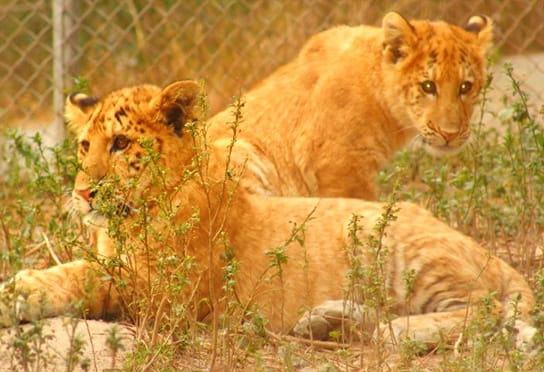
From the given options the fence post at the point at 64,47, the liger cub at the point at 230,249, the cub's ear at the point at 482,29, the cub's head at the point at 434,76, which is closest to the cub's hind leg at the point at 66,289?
the liger cub at the point at 230,249

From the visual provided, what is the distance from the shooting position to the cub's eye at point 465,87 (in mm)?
6856

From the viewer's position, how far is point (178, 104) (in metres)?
5.48

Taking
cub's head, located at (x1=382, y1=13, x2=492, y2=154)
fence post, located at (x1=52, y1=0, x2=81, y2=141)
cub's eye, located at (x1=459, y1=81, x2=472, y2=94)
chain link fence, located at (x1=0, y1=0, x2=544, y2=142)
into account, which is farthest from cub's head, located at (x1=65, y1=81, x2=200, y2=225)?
chain link fence, located at (x1=0, y1=0, x2=544, y2=142)

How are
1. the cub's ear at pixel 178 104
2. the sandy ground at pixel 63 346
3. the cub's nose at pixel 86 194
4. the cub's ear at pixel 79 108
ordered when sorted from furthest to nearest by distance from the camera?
1. the cub's ear at pixel 79 108
2. the cub's ear at pixel 178 104
3. the cub's nose at pixel 86 194
4. the sandy ground at pixel 63 346

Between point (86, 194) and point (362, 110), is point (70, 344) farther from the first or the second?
point (362, 110)

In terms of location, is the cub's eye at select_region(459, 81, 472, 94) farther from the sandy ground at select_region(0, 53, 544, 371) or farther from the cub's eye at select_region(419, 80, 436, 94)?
the sandy ground at select_region(0, 53, 544, 371)

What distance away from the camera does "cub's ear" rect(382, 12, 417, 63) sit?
273 inches

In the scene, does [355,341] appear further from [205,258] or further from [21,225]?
[21,225]

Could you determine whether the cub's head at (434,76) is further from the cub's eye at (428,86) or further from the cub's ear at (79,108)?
the cub's ear at (79,108)

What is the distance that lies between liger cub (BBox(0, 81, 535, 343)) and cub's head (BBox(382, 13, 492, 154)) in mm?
1079

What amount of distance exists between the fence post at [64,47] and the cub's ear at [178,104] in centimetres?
296

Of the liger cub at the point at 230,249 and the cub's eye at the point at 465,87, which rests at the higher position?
the cub's eye at the point at 465,87

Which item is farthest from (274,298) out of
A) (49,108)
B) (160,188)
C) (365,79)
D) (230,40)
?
(230,40)

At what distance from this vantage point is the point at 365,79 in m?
7.15
